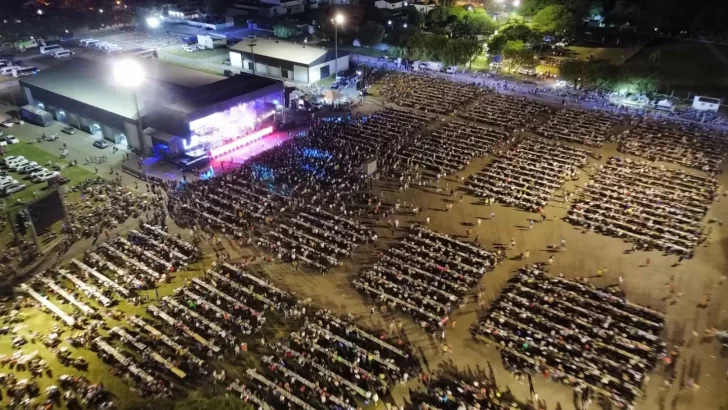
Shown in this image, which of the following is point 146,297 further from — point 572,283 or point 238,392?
point 572,283

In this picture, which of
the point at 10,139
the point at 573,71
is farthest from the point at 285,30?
the point at 10,139

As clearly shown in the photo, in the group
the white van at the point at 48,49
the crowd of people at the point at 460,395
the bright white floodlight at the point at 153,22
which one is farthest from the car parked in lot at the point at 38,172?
the bright white floodlight at the point at 153,22

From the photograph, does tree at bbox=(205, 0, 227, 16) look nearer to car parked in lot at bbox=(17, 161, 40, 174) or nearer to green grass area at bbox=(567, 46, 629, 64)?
green grass area at bbox=(567, 46, 629, 64)

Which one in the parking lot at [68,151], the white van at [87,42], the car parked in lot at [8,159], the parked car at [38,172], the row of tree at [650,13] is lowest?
the parking lot at [68,151]

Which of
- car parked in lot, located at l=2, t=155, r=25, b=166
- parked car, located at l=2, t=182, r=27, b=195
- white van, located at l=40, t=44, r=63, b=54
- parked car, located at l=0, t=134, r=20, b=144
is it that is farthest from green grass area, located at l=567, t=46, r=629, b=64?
white van, located at l=40, t=44, r=63, b=54

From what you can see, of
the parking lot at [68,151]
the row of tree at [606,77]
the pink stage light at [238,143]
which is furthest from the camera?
the row of tree at [606,77]

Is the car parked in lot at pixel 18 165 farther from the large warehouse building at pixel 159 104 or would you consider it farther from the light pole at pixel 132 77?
the light pole at pixel 132 77

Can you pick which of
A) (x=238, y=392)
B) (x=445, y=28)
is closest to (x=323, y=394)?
(x=238, y=392)
